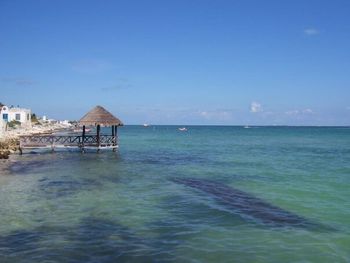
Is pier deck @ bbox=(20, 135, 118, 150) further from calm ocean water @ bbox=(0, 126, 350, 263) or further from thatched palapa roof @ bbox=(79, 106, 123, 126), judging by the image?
calm ocean water @ bbox=(0, 126, 350, 263)

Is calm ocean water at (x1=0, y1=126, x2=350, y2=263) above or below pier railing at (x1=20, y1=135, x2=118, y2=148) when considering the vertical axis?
below

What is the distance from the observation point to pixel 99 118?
3666 centimetres

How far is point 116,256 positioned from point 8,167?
1970 centimetres

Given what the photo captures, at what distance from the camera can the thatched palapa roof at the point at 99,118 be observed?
119ft

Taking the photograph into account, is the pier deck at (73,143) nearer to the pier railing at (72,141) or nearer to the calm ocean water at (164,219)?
the pier railing at (72,141)

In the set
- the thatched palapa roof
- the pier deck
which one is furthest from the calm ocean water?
the pier deck

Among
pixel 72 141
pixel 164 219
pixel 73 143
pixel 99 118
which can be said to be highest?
pixel 99 118

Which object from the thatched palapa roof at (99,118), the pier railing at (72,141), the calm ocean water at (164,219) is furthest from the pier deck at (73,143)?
the calm ocean water at (164,219)

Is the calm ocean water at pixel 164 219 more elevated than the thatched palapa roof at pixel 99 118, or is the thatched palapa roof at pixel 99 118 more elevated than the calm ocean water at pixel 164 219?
the thatched palapa roof at pixel 99 118

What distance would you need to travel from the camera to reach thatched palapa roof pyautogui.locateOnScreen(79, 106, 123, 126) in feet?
119

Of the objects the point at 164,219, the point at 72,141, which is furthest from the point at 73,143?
the point at 164,219

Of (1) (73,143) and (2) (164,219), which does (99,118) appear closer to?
(1) (73,143)

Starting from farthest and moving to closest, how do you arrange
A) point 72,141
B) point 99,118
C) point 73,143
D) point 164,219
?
point 72,141
point 73,143
point 99,118
point 164,219

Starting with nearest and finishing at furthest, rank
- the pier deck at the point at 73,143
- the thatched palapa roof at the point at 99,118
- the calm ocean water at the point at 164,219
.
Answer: the calm ocean water at the point at 164,219
the thatched palapa roof at the point at 99,118
the pier deck at the point at 73,143
